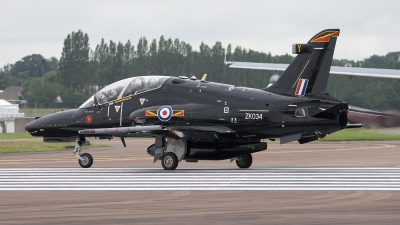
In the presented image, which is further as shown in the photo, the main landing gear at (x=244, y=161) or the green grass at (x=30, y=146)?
the green grass at (x=30, y=146)

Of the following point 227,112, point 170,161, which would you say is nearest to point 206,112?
point 227,112

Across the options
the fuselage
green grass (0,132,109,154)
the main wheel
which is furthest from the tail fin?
green grass (0,132,109,154)

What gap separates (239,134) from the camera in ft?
73.4

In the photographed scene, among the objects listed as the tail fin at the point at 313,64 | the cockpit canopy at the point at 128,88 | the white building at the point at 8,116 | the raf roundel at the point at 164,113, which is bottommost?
the white building at the point at 8,116

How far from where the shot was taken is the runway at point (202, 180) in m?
16.6

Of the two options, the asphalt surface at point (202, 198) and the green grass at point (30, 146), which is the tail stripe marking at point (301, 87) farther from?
the green grass at point (30, 146)

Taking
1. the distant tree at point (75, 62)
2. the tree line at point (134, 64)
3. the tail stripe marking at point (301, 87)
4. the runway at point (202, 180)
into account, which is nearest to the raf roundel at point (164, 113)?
the runway at point (202, 180)

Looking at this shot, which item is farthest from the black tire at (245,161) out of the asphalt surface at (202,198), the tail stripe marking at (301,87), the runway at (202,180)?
the tail stripe marking at (301,87)

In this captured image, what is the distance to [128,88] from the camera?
23.6 meters

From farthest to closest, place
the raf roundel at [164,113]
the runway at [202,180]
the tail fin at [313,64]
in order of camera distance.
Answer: the raf roundel at [164,113]
the tail fin at [313,64]
the runway at [202,180]

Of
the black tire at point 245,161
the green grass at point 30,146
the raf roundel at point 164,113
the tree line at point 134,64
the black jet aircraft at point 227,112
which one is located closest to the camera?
the black jet aircraft at point 227,112

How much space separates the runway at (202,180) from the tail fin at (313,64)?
Result: 95.3 inches

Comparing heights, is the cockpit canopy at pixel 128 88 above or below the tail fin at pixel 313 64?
below

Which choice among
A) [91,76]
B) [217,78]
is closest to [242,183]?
[217,78]
